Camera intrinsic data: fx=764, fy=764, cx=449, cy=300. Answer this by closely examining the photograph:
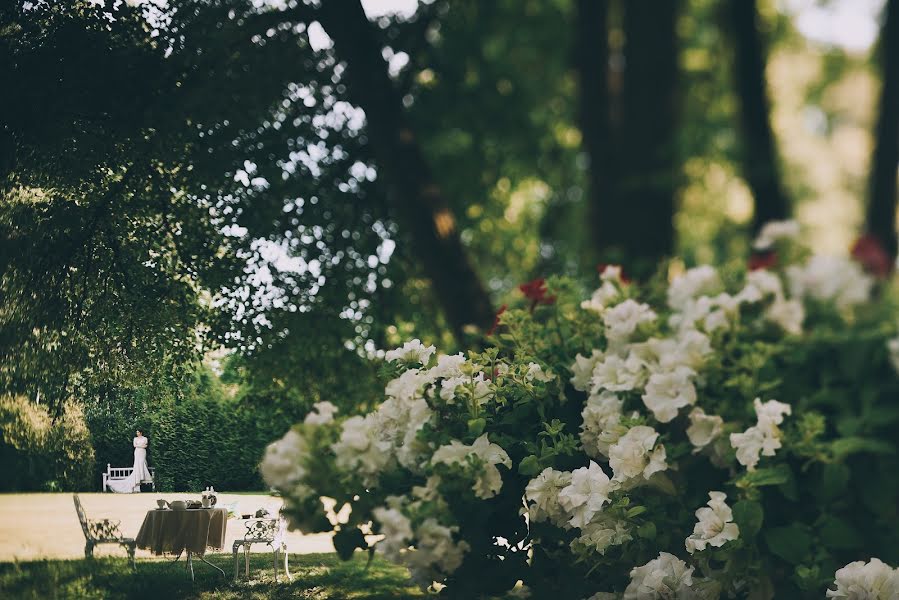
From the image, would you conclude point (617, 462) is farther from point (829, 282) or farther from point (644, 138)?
point (644, 138)

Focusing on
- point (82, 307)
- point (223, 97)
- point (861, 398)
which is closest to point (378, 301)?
point (223, 97)

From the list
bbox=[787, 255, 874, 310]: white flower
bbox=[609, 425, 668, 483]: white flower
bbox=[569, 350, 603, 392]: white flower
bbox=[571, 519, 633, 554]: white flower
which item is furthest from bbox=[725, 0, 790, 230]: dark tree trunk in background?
bbox=[571, 519, 633, 554]: white flower

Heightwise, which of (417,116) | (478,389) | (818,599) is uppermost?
(417,116)

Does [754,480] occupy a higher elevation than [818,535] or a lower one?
higher

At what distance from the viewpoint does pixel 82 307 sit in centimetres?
143

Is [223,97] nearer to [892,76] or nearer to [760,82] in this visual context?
[760,82]

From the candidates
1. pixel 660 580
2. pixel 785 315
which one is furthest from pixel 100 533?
pixel 785 315

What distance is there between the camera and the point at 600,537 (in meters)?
1.47

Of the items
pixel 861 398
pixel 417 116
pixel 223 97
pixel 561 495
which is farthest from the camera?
pixel 417 116

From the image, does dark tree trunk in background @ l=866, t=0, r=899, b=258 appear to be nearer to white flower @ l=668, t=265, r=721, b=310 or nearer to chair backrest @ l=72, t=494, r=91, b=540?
white flower @ l=668, t=265, r=721, b=310

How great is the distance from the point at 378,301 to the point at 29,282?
0.99 m

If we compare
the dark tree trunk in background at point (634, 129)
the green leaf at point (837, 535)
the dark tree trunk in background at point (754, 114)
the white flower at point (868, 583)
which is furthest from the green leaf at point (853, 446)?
the dark tree trunk in background at point (754, 114)

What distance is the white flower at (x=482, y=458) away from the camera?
4.20 ft

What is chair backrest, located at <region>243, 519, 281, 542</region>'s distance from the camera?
1.49m
